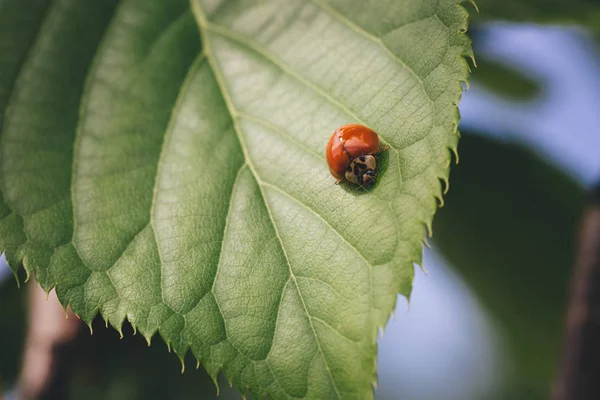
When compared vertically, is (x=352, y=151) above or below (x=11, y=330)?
above

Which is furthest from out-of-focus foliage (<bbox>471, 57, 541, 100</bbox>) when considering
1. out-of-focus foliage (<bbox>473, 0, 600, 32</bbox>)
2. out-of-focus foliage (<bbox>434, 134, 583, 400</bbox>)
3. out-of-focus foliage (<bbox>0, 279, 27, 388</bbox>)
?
out-of-focus foliage (<bbox>0, 279, 27, 388</bbox>)

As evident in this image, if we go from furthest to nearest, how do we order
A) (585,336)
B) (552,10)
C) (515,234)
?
(515,234)
(552,10)
(585,336)

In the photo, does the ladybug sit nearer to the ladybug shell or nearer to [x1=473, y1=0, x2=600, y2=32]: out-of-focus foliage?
the ladybug shell

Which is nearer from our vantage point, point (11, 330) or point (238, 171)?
point (238, 171)

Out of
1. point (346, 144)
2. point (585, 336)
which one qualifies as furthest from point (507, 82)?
point (346, 144)

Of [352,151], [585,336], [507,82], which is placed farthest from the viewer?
[507,82]

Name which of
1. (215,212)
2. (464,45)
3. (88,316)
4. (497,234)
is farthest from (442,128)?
(497,234)

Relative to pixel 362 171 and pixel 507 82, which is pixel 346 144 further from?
pixel 507 82
